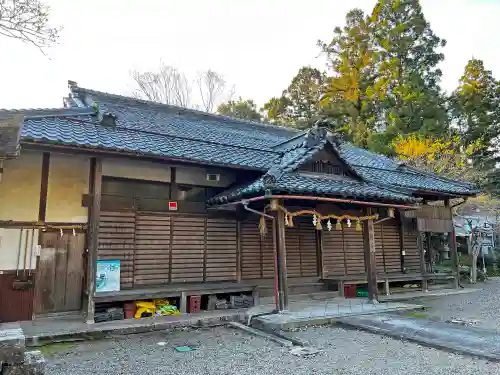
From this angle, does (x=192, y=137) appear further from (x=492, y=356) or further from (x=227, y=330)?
(x=492, y=356)

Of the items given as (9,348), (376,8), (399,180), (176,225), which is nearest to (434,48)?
(376,8)

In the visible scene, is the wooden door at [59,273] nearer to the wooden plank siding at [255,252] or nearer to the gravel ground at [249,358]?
the gravel ground at [249,358]

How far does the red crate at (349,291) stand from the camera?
11.2 metres

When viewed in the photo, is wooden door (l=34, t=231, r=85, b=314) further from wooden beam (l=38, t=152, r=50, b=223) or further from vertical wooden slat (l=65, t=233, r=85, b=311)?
wooden beam (l=38, t=152, r=50, b=223)

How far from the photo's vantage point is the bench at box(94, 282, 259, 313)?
25.2 ft

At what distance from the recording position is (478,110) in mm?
25531

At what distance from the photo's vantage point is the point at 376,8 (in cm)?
2681

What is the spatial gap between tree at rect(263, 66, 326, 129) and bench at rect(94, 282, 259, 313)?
22.0m

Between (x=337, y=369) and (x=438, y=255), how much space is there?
53.9 feet

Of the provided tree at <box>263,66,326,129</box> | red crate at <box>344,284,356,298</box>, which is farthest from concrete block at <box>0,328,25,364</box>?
tree at <box>263,66,326,129</box>

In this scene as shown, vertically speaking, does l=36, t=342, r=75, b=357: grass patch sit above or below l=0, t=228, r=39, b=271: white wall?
below

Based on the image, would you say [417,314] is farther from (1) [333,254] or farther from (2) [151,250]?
(2) [151,250]

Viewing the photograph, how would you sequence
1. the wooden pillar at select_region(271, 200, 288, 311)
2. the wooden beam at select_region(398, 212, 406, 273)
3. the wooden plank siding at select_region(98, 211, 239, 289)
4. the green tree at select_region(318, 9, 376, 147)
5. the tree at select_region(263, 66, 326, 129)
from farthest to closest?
the tree at select_region(263, 66, 326, 129)
the green tree at select_region(318, 9, 376, 147)
the wooden beam at select_region(398, 212, 406, 273)
the wooden plank siding at select_region(98, 211, 239, 289)
the wooden pillar at select_region(271, 200, 288, 311)

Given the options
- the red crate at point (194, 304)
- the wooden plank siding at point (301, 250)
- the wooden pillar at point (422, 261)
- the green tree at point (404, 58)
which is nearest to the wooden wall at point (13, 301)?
the red crate at point (194, 304)
